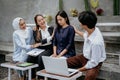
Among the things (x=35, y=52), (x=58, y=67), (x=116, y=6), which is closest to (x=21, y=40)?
(x=35, y=52)

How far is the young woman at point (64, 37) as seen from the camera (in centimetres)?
329

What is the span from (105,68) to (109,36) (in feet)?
2.95

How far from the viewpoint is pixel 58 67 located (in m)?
2.61

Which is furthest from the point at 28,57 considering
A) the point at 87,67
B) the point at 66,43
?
the point at 87,67

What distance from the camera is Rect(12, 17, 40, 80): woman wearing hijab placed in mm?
3762

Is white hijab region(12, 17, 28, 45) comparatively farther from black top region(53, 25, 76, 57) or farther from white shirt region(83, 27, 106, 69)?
white shirt region(83, 27, 106, 69)

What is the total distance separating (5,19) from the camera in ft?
20.2

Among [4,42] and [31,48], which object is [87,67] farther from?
[4,42]

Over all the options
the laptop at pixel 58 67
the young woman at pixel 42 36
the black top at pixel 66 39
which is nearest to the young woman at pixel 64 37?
the black top at pixel 66 39

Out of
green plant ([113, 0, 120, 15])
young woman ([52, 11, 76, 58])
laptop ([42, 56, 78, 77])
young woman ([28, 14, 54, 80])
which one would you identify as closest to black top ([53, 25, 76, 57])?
young woman ([52, 11, 76, 58])

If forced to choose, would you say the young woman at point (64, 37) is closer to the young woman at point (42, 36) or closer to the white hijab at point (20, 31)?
the young woman at point (42, 36)

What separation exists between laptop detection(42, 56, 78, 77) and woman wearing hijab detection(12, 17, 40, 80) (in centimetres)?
102

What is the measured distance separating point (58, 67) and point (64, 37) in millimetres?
787

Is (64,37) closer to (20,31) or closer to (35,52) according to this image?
(35,52)
